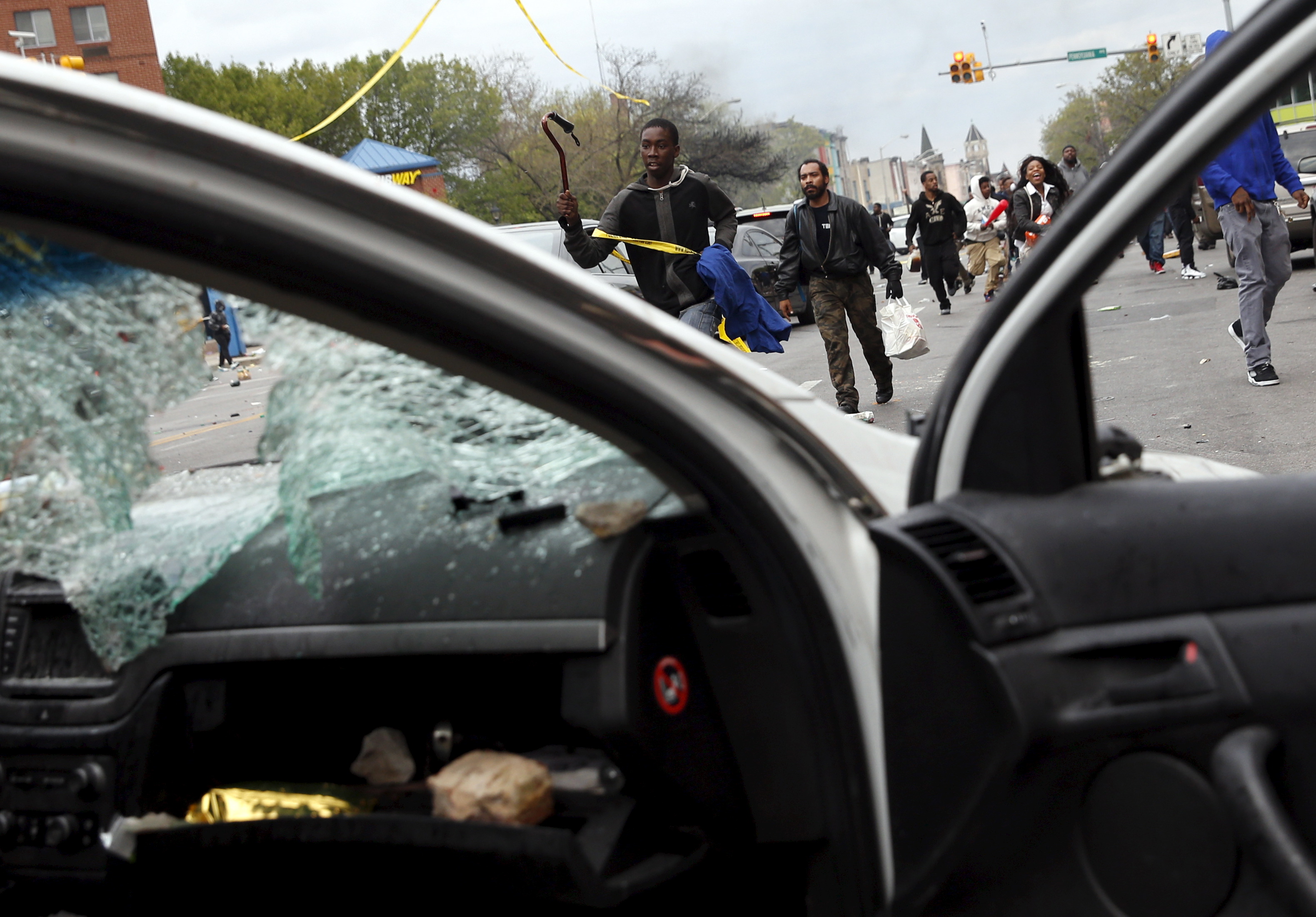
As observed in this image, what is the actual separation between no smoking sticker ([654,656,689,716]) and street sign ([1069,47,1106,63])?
42.9 m

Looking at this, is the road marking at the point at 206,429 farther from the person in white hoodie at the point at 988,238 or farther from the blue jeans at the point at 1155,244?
the blue jeans at the point at 1155,244

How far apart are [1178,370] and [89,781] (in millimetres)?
8658

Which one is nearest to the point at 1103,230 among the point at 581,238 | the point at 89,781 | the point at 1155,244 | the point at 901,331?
the point at 89,781

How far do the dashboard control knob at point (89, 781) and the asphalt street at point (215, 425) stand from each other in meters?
0.46

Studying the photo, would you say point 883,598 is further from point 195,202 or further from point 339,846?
point 195,202

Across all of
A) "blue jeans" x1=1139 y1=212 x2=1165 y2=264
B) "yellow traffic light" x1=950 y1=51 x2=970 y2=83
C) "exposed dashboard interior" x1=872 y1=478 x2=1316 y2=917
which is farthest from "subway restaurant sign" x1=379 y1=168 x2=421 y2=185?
"yellow traffic light" x1=950 y1=51 x2=970 y2=83

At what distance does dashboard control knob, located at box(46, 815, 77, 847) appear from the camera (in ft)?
5.46

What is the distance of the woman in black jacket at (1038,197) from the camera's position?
50.9 ft

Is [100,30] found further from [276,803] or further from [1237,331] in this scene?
[276,803]

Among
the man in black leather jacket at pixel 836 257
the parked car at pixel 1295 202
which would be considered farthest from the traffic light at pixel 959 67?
the man in black leather jacket at pixel 836 257

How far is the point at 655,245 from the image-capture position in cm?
720

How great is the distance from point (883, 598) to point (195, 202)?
92 centimetres

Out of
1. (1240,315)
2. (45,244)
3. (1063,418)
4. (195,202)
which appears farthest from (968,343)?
(1240,315)

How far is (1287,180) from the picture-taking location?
760 centimetres
